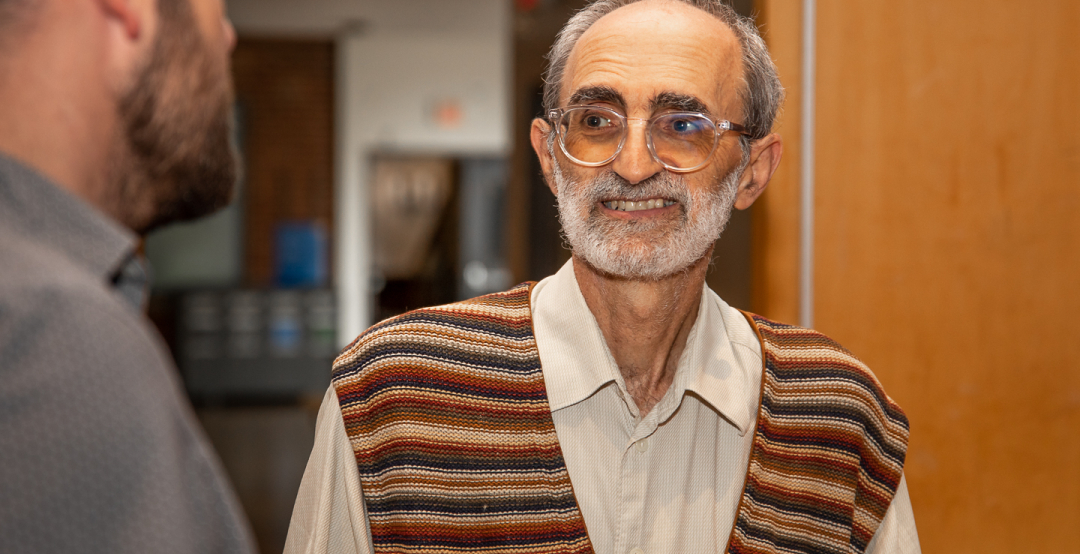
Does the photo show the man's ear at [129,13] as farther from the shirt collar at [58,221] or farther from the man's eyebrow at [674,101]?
the man's eyebrow at [674,101]

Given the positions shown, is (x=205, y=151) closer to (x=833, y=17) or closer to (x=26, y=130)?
(x=26, y=130)

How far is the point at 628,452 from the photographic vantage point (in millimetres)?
1285

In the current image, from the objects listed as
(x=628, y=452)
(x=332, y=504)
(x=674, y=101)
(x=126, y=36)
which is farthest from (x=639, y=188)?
(x=126, y=36)

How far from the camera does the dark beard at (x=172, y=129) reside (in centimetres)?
75

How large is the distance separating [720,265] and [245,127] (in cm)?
708

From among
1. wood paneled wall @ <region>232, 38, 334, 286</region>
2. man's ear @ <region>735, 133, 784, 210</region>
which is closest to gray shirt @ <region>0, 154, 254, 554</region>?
man's ear @ <region>735, 133, 784, 210</region>

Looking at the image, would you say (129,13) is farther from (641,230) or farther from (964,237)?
(964,237)

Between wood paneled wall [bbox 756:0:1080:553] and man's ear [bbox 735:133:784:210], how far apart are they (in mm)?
312

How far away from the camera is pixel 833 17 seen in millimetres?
1680

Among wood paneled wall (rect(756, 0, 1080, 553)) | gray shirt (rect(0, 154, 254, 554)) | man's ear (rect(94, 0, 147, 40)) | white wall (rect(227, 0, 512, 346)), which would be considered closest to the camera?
gray shirt (rect(0, 154, 254, 554))

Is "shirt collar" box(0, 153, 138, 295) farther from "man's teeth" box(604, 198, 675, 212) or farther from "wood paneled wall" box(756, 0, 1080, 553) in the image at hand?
"wood paneled wall" box(756, 0, 1080, 553)

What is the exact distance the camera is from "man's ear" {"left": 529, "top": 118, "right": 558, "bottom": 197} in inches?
55.7

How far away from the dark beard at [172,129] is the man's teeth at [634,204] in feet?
2.00

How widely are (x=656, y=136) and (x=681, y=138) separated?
38 millimetres
